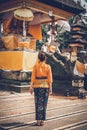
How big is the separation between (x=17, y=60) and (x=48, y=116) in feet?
17.5

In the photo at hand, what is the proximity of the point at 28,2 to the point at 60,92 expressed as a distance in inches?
167

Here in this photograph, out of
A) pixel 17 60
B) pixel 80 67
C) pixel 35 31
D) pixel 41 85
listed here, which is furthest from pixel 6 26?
pixel 41 85

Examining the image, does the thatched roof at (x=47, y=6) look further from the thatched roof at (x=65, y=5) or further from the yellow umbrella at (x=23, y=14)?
the yellow umbrella at (x=23, y=14)

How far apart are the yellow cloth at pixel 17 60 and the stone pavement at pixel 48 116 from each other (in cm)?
266

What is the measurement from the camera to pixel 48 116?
23.1 ft

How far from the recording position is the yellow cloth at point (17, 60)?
11852mm

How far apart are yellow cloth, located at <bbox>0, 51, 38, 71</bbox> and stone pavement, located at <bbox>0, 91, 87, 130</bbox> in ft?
8.74

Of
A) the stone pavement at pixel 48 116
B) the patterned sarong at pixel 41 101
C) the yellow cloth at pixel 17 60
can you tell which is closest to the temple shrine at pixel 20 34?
the yellow cloth at pixel 17 60

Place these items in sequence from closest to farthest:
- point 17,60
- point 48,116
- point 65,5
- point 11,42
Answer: point 48,116 → point 17,60 → point 11,42 → point 65,5

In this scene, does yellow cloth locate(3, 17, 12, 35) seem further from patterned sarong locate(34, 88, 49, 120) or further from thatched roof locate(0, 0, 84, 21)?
patterned sarong locate(34, 88, 49, 120)

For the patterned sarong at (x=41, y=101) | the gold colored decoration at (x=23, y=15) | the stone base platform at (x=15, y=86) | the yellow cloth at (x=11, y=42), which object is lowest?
the stone base platform at (x=15, y=86)

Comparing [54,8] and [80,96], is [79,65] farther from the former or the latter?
[54,8]

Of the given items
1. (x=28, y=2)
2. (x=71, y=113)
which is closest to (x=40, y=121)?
(x=71, y=113)

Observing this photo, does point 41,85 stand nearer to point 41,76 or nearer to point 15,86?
point 41,76
